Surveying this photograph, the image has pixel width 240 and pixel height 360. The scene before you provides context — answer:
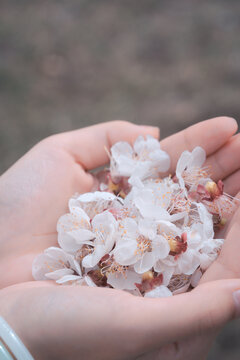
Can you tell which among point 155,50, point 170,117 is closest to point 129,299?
point 170,117

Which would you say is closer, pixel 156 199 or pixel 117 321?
pixel 117 321

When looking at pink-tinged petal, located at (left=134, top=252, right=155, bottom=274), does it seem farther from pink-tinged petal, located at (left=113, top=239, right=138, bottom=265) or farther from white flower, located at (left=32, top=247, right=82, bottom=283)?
white flower, located at (left=32, top=247, right=82, bottom=283)

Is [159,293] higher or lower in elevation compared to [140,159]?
lower

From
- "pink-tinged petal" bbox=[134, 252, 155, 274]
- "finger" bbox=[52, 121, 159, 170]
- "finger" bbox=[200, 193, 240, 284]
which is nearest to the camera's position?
"finger" bbox=[200, 193, 240, 284]

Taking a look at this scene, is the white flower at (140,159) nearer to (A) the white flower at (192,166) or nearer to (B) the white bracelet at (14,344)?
(A) the white flower at (192,166)

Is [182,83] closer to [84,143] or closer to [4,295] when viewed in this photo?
[84,143]

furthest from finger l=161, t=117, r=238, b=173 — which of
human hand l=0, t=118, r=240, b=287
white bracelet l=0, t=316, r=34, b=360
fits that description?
white bracelet l=0, t=316, r=34, b=360

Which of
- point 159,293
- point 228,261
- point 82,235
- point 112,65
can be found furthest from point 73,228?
point 112,65

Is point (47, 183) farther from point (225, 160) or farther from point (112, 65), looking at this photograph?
point (112, 65)
